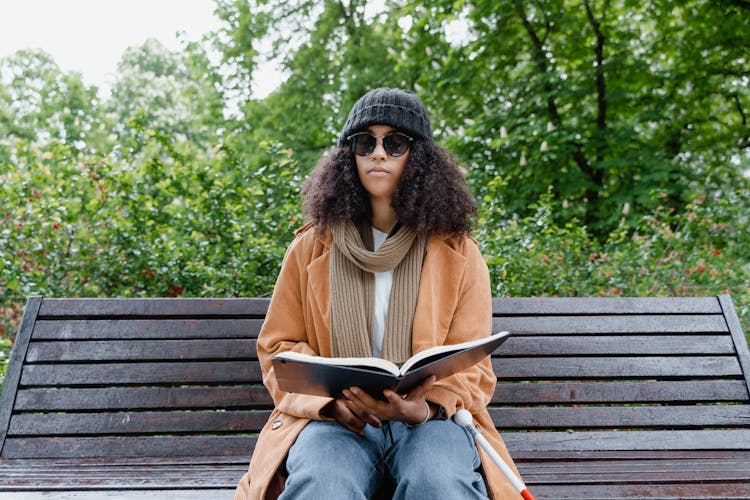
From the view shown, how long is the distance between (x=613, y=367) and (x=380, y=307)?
1361mm

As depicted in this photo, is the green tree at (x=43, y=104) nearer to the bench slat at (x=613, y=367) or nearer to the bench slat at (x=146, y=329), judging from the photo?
the bench slat at (x=146, y=329)

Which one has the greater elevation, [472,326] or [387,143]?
[387,143]

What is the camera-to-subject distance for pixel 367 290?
232 centimetres

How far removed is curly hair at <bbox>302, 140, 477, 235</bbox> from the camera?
2.35 metres

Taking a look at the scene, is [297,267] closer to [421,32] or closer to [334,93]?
[421,32]

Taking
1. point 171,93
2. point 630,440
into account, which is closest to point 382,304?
point 630,440

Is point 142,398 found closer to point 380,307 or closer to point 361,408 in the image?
point 380,307

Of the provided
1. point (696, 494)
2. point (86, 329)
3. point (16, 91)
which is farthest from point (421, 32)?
point (16, 91)

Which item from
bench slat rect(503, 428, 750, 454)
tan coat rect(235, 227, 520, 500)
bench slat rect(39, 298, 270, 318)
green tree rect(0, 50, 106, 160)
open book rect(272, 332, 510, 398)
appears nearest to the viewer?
open book rect(272, 332, 510, 398)

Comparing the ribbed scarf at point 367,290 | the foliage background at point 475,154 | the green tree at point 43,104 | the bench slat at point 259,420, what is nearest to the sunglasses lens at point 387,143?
the ribbed scarf at point 367,290

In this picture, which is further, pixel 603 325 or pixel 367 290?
pixel 603 325

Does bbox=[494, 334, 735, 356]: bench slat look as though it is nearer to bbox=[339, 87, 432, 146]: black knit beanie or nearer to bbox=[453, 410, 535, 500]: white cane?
bbox=[453, 410, 535, 500]: white cane

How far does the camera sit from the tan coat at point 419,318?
2.16 meters

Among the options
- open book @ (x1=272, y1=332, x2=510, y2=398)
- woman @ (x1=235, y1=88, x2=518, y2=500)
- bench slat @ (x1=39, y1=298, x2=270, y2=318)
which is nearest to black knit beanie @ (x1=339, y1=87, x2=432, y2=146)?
woman @ (x1=235, y1=88, x2=518, y2=500)
